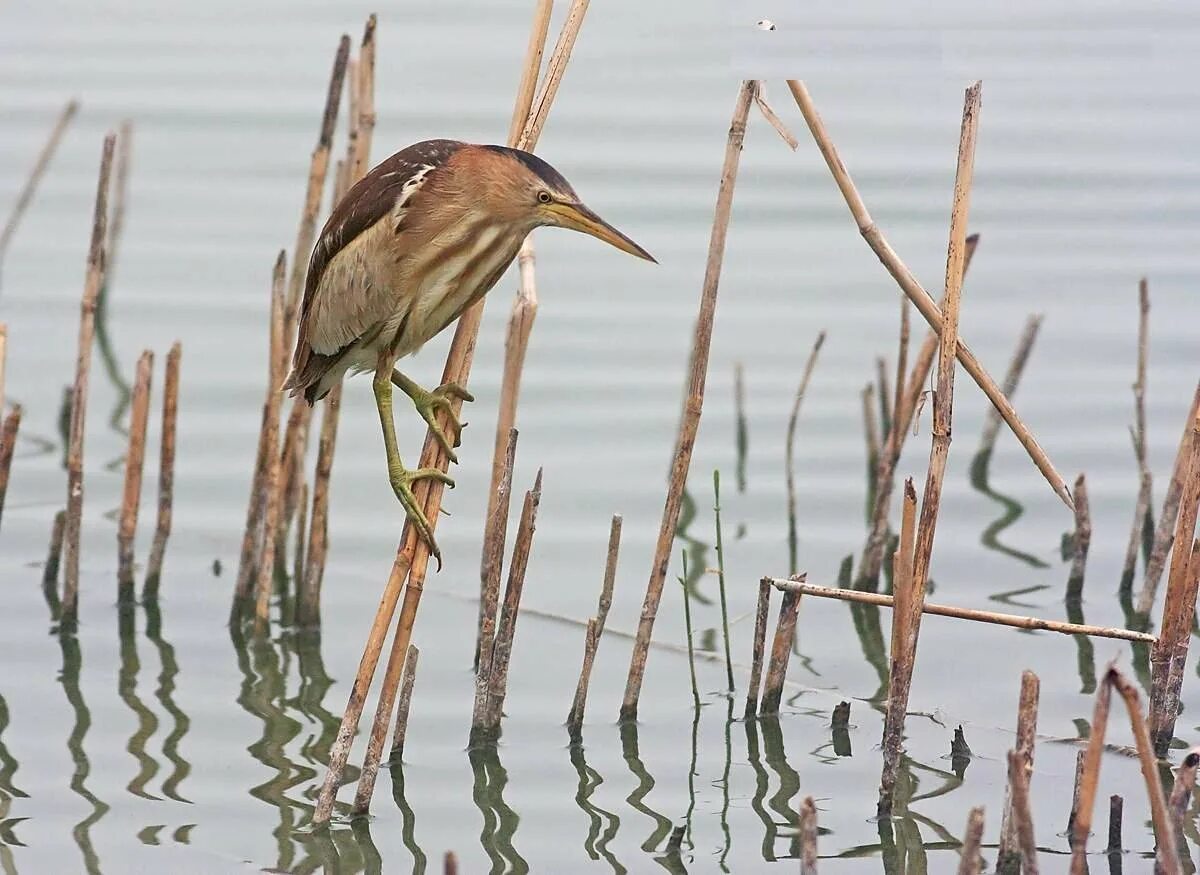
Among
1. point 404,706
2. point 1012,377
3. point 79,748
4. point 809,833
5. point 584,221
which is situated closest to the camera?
point 809,833

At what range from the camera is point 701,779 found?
13.1ft

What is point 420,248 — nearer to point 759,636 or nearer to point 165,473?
point 759,636

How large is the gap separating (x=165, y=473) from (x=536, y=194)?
1851mm

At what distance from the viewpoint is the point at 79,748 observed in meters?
4.15

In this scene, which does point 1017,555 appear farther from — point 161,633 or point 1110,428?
point 161,633

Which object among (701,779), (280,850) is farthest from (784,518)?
(280,850)

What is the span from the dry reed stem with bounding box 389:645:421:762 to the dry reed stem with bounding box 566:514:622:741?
1.17 feet

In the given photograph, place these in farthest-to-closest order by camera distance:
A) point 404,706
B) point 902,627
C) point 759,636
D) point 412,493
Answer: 1. point 759,636
2. point 404,706
3. point 412,493
4. point 902,627

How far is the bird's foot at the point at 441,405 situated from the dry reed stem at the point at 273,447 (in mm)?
907

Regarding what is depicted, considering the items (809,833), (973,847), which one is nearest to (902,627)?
(809,833)

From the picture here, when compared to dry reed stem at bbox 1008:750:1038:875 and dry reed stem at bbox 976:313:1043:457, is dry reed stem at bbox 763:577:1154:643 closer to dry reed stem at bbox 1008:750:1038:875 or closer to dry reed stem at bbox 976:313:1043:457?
dry reed stem at bbox 1008:750:1038:875

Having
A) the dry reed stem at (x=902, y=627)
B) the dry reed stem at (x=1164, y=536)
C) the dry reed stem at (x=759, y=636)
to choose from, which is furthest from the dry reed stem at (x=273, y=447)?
the dry reed stem at (x=1164, y=536)

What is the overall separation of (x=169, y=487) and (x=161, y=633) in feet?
1.22

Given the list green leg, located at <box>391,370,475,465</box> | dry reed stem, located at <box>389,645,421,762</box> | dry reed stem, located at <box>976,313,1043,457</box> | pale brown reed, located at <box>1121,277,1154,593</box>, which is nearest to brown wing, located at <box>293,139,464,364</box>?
green leg, located at <box>391,370,475,465</box>
